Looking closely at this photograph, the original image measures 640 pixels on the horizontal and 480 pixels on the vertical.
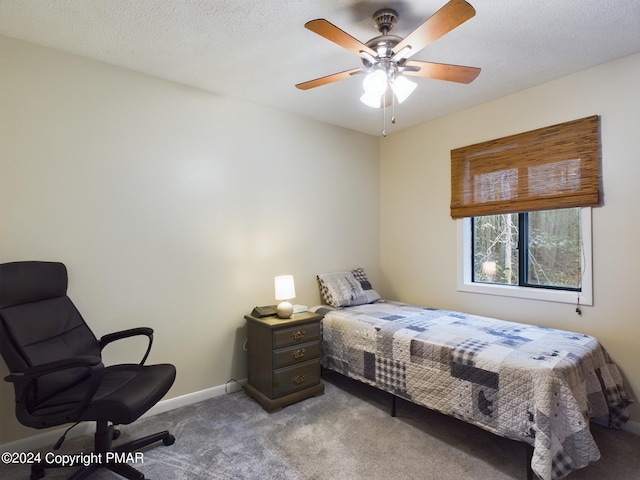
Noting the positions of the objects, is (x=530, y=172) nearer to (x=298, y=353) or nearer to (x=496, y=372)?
(x=496, y=372)

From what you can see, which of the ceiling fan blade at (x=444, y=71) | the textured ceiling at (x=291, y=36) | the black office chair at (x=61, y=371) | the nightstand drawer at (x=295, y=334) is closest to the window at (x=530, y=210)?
the textured ceiling at (x=291, y=36)

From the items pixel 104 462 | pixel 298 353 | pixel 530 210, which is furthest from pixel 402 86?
pixel 104 462

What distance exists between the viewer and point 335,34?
153 cm

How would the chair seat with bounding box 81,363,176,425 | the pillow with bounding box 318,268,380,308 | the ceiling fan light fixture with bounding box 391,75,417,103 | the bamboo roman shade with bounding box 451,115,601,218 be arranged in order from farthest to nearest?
the pillow with bounding box 318,268,380,308 < the bamboo roman shade with bounding box 451,115,601,218 < the ceiling fan light fixture with bounding box 391,75,417,103 < the chair seat with bounding box 81,363,176,425

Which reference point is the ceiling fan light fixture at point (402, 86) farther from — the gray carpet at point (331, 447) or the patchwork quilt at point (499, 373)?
the gray carpet at point (331, 447)

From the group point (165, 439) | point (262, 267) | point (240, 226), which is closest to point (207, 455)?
point (165, 439)

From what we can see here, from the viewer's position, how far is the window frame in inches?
96.3

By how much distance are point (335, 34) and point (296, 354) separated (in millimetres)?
2185

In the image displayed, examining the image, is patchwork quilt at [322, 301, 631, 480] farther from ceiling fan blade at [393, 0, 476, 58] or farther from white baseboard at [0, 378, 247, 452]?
ceiling fan blade at [393, 0, 476, 58]

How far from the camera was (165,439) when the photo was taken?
205cm

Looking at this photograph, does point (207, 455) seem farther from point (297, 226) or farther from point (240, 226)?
point (297, 226)

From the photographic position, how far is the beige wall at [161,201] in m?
2.08

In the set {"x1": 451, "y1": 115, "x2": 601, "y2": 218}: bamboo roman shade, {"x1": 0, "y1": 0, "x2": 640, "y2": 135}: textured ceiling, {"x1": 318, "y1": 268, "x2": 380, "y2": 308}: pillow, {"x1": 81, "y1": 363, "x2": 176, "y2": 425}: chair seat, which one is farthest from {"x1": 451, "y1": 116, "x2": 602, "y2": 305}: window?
{"x1": 81, "y1": 363, "x2": 176, "y2": 425}: chair seat

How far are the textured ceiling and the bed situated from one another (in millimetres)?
1899
